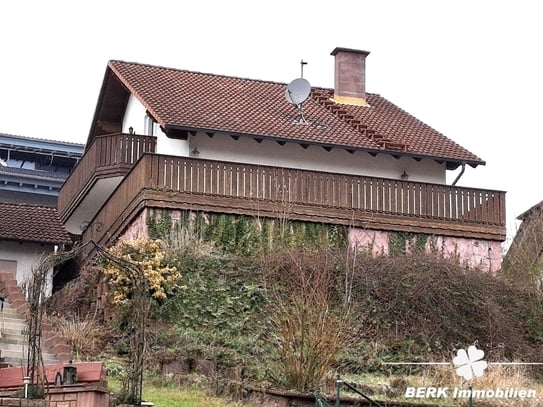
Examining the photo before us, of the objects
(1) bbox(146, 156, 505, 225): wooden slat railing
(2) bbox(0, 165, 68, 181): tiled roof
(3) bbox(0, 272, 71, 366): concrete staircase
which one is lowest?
(3) bbox(0, 272, 71, 366): concrete staircase

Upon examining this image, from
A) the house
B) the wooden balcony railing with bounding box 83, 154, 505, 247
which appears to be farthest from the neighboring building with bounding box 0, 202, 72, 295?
the wooden balcony railing with bounding box 83, 154, 505, 247

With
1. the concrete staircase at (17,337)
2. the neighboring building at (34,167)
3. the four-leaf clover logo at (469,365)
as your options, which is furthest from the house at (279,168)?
the neighboring building at (34,167)

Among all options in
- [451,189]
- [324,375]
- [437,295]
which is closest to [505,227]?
[451,189]

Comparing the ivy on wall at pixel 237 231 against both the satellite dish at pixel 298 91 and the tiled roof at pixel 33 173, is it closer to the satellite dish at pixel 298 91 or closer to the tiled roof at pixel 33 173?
the satellite dish at pixel 298 91

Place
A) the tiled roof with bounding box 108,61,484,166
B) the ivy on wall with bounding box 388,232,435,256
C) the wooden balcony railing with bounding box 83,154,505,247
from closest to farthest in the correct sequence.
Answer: the wooden balcony railing with bounding box 83,154,505,247 < the ivy on wall with bounding box 388,232,435,256 < the tiled roof with bounding box 108,61,484,166

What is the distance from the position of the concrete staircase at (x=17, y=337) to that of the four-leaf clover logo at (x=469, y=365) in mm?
7018

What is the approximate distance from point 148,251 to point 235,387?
624cm

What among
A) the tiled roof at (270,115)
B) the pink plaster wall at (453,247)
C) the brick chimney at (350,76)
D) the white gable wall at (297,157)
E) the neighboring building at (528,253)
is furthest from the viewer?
the brick chimney at (350,76)

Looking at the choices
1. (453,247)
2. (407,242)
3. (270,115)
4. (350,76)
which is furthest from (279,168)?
(350,76)

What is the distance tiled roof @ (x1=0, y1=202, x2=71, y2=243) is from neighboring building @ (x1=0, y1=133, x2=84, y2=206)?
10866 millimetres

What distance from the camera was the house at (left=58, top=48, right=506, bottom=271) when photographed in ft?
104

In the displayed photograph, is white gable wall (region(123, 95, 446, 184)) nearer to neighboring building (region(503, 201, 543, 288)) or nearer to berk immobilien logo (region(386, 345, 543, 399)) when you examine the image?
neighboring building (region(503, 201, 543, 288))

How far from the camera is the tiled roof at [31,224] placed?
120 ft

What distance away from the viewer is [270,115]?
35.3m
